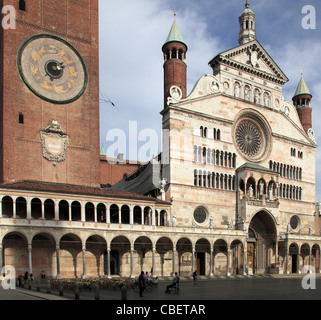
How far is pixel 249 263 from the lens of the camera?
4988cm

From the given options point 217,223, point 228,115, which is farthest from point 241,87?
point 217,223

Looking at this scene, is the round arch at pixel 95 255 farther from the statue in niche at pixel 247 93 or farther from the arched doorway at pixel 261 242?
the statue in niche at pixel 247 93

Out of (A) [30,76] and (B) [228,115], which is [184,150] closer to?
(B) [228,115]

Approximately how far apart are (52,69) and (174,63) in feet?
47.1

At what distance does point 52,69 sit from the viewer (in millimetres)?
42719

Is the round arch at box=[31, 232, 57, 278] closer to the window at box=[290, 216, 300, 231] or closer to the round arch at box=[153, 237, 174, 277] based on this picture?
the round arch at box=[153, 237, 174, 277]

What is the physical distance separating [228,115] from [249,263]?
18.2 m

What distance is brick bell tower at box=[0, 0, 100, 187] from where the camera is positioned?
39.4 meters

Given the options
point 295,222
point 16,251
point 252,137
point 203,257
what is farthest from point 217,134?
point 16,251

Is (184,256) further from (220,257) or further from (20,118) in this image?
(20,118)

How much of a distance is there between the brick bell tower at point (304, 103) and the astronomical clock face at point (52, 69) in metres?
33.4

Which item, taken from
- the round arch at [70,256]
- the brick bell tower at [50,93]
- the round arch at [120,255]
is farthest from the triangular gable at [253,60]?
the round arch at [70,256]

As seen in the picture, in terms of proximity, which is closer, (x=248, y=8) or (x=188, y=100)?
(x=188, y=100)

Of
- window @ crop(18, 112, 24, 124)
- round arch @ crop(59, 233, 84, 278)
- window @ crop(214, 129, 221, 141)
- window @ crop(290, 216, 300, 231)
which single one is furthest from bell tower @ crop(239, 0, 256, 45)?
round arch @ crop(59, 233, 84, 278)
